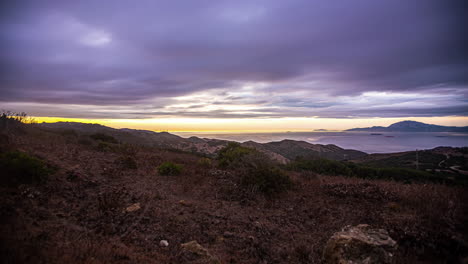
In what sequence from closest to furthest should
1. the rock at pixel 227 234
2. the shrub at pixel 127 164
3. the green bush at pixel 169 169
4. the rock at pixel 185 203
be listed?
the rock at pixel 227 234 → the rock at pixel 185 203 → the green bush at pixel 169 169 → the shrub at pixel 127 164

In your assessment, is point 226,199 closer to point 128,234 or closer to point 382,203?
point 128,234

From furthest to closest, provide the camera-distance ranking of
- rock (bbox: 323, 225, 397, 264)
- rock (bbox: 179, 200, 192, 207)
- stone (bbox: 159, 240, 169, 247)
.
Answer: rock (bbox: 179, 200, 192, 207), stone (bbox: 159, 240, 169, 247), rock (bbox: 323, 225, 397, 264)

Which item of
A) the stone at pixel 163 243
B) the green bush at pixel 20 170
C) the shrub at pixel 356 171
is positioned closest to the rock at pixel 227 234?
the stone at pixel 163 243

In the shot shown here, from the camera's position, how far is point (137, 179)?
8.31 metres

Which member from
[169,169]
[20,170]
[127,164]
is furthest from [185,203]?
[127,164]

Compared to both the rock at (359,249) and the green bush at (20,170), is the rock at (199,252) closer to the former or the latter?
the rock at (359,249)

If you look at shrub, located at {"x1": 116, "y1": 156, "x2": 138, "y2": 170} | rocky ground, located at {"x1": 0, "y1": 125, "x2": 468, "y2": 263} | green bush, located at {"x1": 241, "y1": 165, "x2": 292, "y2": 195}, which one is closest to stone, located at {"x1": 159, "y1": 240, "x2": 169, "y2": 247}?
rocky ground, located at {"x1": 0, "y1": 125, "x2": 468, "y2": 263}

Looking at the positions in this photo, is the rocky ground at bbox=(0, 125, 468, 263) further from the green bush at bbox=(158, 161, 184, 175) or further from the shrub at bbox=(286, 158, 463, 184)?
the shrub at bbox=(286, 158, 463, 184)

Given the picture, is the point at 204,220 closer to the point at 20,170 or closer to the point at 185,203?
the point at 185,203

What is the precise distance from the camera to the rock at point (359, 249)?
11.0 ft

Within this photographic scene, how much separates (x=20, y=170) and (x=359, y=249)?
26.1 feet

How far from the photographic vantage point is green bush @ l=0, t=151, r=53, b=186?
538 cm

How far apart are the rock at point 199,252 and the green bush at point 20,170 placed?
479 cm

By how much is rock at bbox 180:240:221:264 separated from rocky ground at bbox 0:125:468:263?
0.06ft
